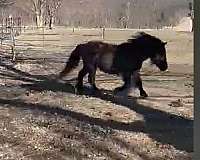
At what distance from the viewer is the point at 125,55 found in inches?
509

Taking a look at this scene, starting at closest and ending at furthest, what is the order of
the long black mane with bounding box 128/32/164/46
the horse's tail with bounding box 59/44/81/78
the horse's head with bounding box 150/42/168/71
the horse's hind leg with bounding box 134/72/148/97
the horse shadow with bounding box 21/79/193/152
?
1. the horse shadow with bounding box 21/79/193/152
2. the long black mane with bounding box 128/32/164/46
3. the horse's head with bounding box 150/42/168/71
4. the horse's hind leg with bounding box 134/72/148/97
5. the horse's tail with bounding box 59/44/81/78

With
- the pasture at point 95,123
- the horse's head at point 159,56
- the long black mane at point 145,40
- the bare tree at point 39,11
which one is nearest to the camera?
the pasture at point 95,123

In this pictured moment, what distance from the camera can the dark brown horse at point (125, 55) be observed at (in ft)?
42.2

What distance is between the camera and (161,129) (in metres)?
8.99

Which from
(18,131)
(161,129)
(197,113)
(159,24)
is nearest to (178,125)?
(161,129)

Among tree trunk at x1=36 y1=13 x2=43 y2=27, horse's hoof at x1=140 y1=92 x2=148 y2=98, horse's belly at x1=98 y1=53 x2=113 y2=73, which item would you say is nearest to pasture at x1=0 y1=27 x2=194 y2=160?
horse's hoof at x1=140 y1=92 x2=148 y2=98

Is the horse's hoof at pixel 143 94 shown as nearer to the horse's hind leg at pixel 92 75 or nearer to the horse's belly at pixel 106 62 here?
the horse's belly at pixel 106 62

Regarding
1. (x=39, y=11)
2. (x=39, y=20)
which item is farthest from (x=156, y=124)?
(x=39, y=20)

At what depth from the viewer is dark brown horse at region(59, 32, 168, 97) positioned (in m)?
12.9

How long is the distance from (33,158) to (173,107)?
18.2 ft

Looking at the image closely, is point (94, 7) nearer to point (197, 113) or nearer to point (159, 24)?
point (159, 24)

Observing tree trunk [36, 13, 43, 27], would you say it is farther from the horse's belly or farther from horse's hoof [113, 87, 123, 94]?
horse's hoof [113, 87, 123, 94]

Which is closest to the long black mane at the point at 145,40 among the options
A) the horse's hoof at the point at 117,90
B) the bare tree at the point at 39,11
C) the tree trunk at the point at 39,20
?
the horse's hoof at the point at 117,90

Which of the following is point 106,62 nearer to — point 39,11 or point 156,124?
point 156,124
